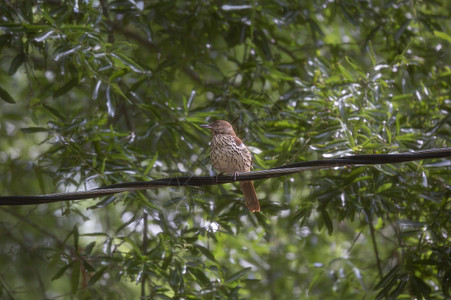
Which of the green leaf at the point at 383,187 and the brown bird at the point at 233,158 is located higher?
the brown bird at the point at 233,158

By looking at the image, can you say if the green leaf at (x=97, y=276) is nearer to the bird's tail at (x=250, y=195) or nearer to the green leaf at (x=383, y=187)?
the bird's tail at (x=250, y=195)

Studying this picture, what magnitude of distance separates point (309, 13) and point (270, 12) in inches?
31.5

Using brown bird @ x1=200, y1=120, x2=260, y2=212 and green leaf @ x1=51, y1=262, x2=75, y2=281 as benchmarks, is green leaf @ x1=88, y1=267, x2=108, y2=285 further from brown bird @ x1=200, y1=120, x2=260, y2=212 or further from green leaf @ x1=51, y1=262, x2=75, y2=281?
brown bird @ x1=200, y1=120, x2=260, y2=212

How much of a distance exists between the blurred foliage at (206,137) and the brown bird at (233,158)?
250 mm

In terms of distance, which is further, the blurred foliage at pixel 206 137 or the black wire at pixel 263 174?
the blurred foliage at pixel 206 137

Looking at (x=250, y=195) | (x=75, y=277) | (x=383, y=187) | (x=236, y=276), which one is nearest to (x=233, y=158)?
(x=250, y=195)

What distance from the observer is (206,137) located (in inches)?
217

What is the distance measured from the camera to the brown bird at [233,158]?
449 centimetres

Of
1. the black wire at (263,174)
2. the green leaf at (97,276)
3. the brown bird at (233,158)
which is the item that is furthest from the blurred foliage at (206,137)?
the black wire at (263,174)

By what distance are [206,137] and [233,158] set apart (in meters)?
1.00

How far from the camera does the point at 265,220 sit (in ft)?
17.0

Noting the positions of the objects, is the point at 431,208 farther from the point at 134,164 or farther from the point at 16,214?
the point at 16,214

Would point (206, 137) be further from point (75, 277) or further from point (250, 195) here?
point (75, 277)

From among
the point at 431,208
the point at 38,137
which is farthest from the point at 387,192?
the point at 38,137
